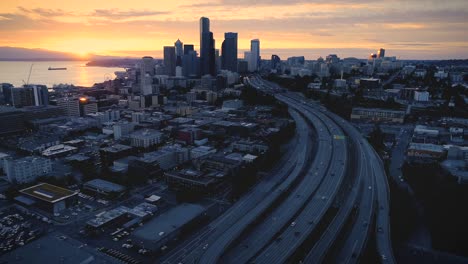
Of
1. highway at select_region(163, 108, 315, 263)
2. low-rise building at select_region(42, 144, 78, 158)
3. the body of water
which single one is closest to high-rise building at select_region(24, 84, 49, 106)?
low-rise building at select_region(42, 144, 78, 158)

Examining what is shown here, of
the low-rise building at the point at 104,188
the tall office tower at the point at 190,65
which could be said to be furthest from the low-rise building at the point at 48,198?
the tall office tower at the point at 190,65

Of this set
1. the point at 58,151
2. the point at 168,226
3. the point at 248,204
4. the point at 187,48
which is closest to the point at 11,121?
the point at 58,151

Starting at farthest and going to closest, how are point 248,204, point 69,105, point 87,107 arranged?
point 87,107, point 69,105, point 248,204

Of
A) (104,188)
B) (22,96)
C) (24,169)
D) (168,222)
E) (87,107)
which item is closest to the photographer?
(168,222)

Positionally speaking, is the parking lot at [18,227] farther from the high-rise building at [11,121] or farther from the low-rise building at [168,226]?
the high-rise building at [11,121]

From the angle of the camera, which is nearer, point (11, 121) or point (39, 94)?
point (11, 121)

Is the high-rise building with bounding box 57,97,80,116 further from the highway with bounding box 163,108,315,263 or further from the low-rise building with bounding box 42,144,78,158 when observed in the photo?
the highway with bounding box 163,108,315,263

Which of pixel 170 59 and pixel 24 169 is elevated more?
pixel 170 59

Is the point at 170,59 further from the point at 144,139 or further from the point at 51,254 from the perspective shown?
the point at 51,254
